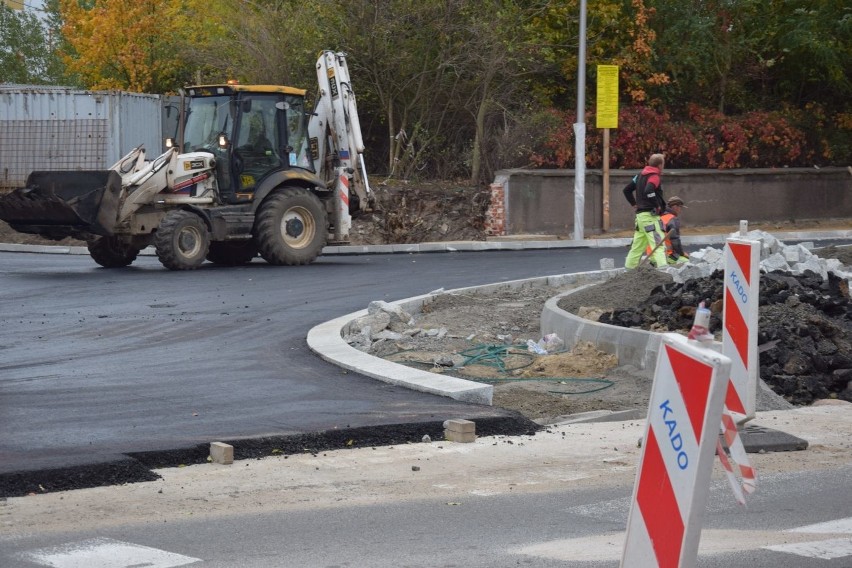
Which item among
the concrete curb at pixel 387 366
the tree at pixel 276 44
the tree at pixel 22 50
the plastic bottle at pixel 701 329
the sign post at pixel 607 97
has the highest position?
the tree at pixel 22 50

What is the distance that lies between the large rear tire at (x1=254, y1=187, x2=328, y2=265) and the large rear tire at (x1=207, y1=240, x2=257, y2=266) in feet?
2.94

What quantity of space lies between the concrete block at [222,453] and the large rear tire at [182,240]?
12710 mm

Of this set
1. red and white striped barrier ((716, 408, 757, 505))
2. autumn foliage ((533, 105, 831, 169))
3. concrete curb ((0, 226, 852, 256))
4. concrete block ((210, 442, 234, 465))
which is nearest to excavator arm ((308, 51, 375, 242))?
concrete curb ((0, 226, 852, 256))

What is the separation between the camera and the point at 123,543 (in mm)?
5941

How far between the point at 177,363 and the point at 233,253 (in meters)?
11.4

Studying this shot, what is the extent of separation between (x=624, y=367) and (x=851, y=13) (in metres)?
24.3

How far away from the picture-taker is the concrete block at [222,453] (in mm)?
7730

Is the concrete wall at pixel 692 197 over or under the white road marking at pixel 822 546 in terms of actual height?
over

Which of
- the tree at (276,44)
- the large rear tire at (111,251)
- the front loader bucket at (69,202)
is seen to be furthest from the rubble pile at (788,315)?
the tree at (276,44)

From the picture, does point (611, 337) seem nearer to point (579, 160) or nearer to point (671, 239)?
point (671, 239)

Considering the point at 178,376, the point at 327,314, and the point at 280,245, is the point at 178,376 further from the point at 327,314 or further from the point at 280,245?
the point at 280,245

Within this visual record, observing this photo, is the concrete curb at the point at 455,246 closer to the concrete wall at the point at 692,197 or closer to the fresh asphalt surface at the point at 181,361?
the concrete wall at the point at 692,197

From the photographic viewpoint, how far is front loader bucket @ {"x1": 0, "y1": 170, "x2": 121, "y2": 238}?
19.6 metres

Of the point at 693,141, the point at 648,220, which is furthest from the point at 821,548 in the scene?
the point at 693,141
